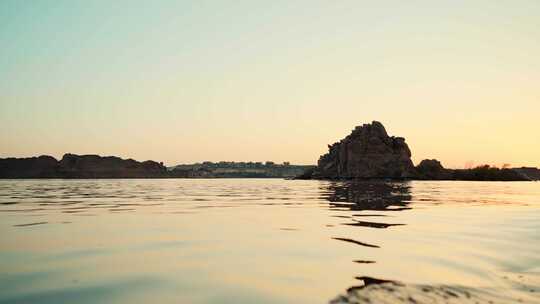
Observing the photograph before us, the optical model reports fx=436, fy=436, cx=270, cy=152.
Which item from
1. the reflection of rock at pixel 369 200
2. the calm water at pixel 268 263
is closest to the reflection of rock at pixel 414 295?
the calm water at pixel 268 263

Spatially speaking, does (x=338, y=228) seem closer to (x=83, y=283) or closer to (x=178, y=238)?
(x=178, y=238)

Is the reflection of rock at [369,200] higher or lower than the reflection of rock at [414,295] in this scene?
higher

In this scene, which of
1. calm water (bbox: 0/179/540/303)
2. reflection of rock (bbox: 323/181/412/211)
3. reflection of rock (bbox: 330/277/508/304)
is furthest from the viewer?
reflection of rock (bbox: 323/181/412/211)

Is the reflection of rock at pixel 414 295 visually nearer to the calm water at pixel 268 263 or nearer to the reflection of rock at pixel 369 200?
the calm water at pixel 268 263

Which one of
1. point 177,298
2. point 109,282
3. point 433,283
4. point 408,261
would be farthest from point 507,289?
point 109,282

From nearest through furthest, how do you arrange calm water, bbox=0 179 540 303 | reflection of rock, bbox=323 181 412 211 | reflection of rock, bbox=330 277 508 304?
reflection of rock, bbox=330 277 508 304, calm water, bbox=0 179 540 303, reflection of rock, bbox=323 181 412 211

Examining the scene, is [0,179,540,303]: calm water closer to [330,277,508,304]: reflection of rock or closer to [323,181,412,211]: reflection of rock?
[330,277,508,304]: reflection of rock

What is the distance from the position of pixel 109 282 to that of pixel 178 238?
5.34 metres

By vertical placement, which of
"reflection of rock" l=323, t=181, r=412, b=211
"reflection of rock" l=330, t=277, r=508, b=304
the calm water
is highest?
"reflection of rock" l=323, t=181, r=412, b=211

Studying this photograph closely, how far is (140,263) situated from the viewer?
8688 mm

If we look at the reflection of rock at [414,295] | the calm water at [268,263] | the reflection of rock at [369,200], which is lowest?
A: the calm water at [268,263]

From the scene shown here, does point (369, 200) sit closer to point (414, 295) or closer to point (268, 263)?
point (268, 263)

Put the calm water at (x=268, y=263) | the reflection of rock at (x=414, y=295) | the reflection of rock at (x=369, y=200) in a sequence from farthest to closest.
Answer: the reflection of rock at (x=369, y=200) < the calm water at (x=268, y=263) < the reflection of rock at (x=414, y=295)

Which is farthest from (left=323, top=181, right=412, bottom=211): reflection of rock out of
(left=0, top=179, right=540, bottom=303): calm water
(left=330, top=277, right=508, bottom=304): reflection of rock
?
(left=330, top=277, right=508, bottom=304): reflection of rock
